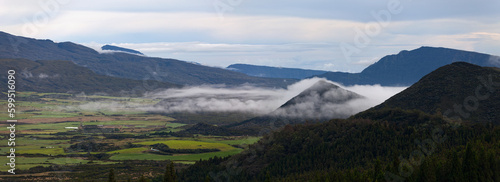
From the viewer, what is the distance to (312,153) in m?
161

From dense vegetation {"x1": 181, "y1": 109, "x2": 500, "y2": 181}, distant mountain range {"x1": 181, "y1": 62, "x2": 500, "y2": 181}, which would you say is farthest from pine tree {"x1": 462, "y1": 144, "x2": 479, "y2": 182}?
dense vegetation {"x1": 181, "y1": 109, "x2": 500, "y2": 181}

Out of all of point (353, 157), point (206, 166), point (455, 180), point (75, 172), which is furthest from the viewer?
point (75, 172)

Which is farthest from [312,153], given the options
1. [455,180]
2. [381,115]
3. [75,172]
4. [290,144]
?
[75,172]

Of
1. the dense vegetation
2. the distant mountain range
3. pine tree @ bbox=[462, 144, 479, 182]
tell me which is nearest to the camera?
pine tree @ bbox=[462, 144, 479, 182]

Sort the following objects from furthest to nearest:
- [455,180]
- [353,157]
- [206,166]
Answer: [206,166]
[353,157]
[455,180]

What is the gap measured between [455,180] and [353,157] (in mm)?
47497

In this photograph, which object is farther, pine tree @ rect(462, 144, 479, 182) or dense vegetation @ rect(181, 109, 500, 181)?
dense vegetation @ rect(181, 109, 500, 181)

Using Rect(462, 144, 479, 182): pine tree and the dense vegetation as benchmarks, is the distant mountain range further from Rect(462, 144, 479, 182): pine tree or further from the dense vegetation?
Rect(462, 144, 479, 182): pine tree

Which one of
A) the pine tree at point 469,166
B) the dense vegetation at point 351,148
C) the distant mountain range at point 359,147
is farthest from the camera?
the dense vegetation at point 351,148

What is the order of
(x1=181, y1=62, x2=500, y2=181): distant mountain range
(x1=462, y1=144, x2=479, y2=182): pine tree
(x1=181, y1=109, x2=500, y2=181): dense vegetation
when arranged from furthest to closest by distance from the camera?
1. (x1=181, y1=109, x2=500, y2=181): dense vegetation
2. (x1=181, y1=62, x2=500, y2=181): distant mountain range
3. (x1=462, y1=144, x2=479, y2=182): pine tree

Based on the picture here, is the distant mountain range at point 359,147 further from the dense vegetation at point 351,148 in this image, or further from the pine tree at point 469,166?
the pine tree at point 469,166

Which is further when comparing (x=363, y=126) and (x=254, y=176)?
(x=363, y=126)

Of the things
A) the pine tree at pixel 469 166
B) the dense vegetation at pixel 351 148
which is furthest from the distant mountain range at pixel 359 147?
the pine tree at pixel 469 166

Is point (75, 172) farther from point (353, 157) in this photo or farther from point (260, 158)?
point (353, 157)
